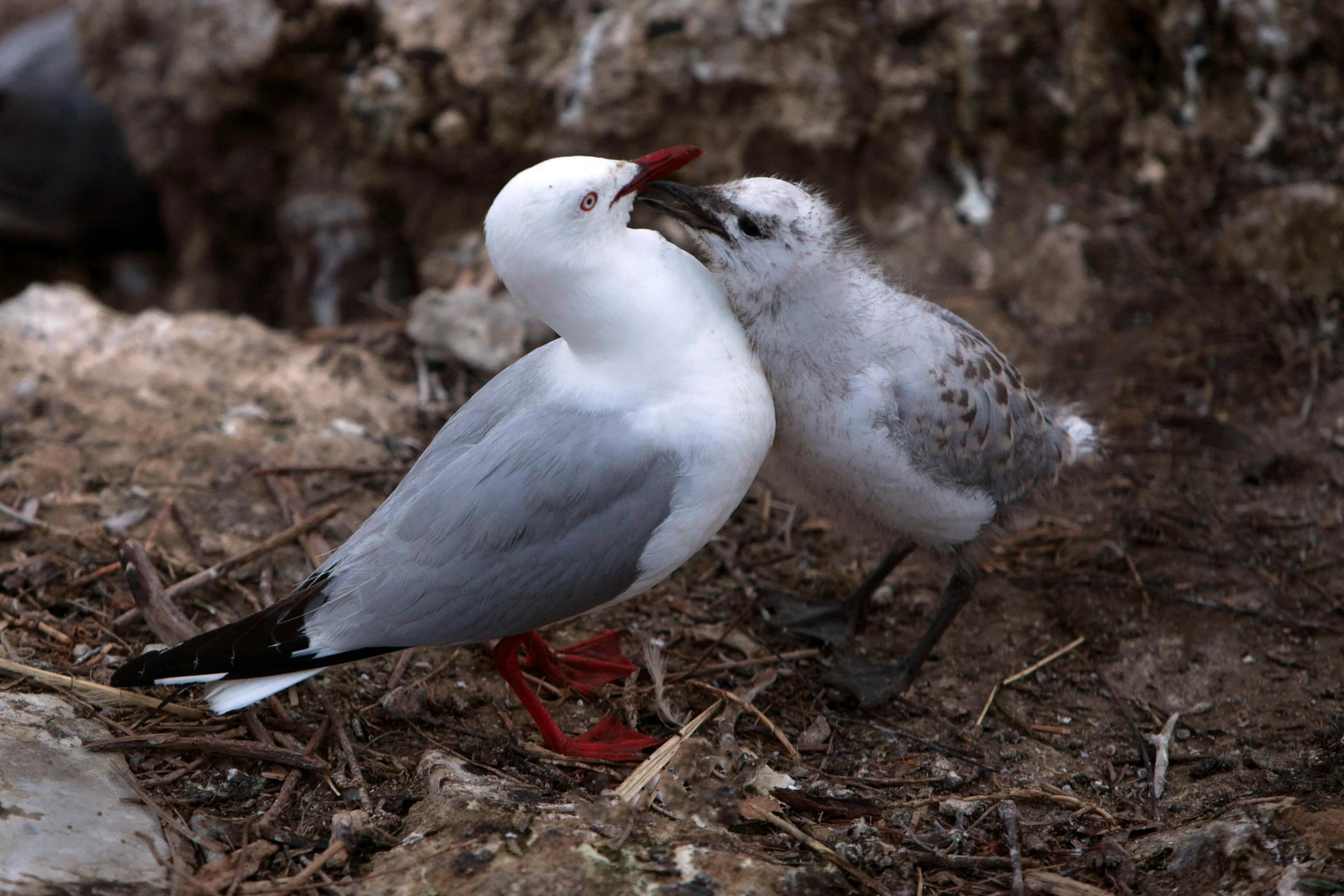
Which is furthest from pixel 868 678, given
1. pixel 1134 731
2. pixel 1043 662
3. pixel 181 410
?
pixel 181 410

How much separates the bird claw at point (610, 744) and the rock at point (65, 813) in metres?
0.97

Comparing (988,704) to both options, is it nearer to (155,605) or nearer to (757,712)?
(757,712)

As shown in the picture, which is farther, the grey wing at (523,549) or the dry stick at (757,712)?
the dry stick at (757,712)

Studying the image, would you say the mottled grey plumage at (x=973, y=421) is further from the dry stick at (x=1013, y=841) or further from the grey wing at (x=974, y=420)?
the dry stick at (x=1013, y=841)

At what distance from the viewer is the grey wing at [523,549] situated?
8.78 feet

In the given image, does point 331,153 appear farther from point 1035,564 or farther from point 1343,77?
point 1343,77

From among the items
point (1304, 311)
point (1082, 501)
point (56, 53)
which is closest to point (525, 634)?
point (1082, 501)

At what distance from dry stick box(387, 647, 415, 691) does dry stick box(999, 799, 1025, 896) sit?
5.22 ft

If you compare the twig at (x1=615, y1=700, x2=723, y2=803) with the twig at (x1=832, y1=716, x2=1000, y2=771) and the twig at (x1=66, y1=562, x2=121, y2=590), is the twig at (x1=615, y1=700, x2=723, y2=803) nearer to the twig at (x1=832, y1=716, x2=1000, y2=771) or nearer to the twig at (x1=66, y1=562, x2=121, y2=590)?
the twig at (x1=832, y1=716, x2=1000, y2=771)

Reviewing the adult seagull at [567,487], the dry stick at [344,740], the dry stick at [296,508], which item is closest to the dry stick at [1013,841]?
the adult seagull at [567,487]

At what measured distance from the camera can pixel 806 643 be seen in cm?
357

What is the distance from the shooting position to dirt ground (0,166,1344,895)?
251 centimetres

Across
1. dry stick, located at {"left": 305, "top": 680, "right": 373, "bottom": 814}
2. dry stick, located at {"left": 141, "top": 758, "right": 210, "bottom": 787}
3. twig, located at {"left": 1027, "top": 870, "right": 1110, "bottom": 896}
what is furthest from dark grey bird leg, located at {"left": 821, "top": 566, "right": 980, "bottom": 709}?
dry stick, located at {"left": 141, "top": 758, "right": 210, "bottom": 787}

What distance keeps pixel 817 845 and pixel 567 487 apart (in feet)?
3.25
